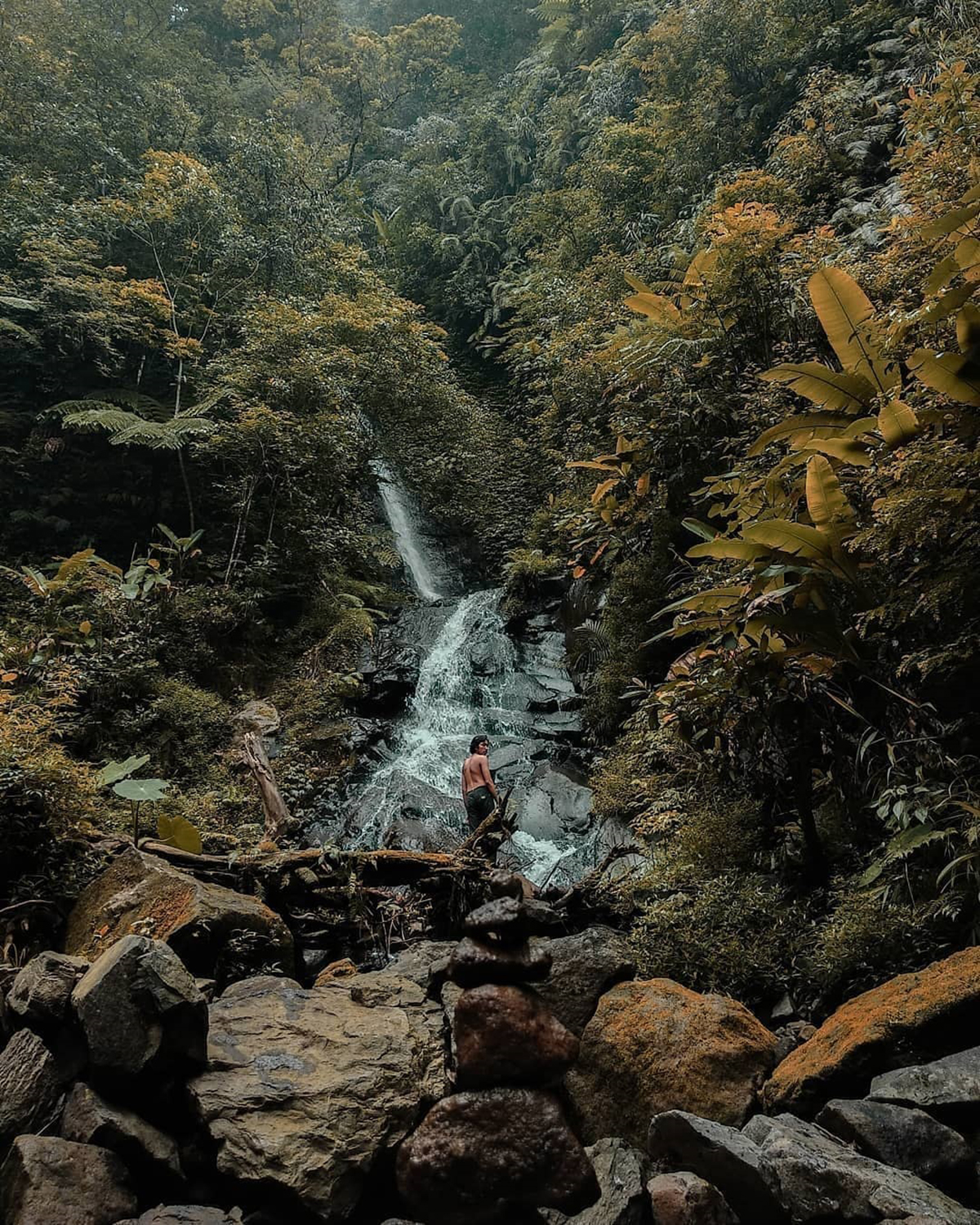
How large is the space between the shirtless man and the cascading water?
0.90 ft

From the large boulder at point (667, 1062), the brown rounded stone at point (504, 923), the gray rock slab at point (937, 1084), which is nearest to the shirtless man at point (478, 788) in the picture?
the brown rounded stone at point (504, 923)

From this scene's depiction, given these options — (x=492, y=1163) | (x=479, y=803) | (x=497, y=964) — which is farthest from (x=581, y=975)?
(x=479, y=803)

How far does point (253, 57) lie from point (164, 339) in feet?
59.6

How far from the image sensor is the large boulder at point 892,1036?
2275 mm

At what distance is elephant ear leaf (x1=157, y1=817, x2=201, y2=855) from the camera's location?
4848mm

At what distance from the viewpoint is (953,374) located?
9.77ft

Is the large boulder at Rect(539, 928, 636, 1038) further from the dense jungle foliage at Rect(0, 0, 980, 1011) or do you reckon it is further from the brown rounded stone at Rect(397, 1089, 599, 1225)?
the brown rounded stone at Rect(397, 1089, 599, 1225)

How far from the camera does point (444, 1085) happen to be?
2.83m

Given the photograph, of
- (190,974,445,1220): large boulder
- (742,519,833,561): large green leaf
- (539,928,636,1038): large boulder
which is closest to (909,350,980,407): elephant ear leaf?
(742,519,833,561): large green leaf

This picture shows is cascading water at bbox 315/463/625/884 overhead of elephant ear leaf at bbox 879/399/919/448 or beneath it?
beneath

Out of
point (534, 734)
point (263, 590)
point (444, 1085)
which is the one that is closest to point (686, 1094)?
point (444, 1085)

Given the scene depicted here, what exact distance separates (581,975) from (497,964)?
0.58 meters

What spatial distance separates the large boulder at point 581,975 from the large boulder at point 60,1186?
1822 millimetres

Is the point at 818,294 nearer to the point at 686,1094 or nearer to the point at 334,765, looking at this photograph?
the point at 686,1094
